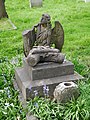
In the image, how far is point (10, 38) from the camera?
29.4ft

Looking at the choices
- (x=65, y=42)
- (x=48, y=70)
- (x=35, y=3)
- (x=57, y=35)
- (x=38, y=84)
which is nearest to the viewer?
(x=38, y=84)

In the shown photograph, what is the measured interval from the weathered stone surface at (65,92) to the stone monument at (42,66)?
199 mm

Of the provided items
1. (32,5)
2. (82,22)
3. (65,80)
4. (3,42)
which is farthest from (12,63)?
(32,5)

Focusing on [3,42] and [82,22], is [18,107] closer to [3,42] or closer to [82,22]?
[3,42]

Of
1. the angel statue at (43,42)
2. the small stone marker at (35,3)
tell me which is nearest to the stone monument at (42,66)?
the angel statue at (43,42)

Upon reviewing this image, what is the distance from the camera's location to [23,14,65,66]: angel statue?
15.3 feet

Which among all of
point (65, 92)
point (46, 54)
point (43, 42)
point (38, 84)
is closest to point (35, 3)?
point (43, 42)

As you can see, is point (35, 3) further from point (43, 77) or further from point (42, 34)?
point (43, 77)

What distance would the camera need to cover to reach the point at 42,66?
469 cm

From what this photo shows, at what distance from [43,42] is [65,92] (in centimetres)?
110

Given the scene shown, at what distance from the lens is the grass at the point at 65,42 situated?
4.66 meters

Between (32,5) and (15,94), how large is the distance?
934 centimetres

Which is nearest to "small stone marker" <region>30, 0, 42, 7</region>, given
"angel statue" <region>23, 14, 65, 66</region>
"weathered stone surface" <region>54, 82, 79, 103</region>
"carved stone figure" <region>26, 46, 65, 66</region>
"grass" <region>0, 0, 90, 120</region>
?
"grass" <region>0, 0, 90, 120</region>

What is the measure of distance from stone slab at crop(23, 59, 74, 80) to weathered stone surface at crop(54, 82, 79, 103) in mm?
386
